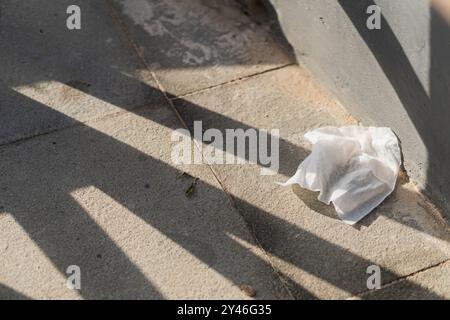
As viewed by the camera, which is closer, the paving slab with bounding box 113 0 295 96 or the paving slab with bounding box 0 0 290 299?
the paving slab with bounding box 0 0 290 299

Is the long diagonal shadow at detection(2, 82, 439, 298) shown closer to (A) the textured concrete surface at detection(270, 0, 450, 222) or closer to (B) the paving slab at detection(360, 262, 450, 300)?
(B) the paving slab at detection(360, 262, 450, 300)

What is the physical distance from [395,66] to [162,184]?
1.51 metres

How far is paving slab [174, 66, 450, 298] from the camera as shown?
3.84 metres

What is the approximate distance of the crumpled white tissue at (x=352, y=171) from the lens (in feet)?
13.5

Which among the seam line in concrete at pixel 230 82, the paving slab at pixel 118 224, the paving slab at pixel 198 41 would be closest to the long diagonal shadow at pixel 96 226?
the paving slab at pixel 118 224

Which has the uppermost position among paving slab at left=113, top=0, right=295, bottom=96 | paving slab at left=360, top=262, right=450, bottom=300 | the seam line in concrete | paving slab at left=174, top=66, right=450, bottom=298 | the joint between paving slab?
paving slab at left=113, top=0, right=295, bottom=96

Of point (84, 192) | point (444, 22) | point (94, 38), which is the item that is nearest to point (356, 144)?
point (444, 22)

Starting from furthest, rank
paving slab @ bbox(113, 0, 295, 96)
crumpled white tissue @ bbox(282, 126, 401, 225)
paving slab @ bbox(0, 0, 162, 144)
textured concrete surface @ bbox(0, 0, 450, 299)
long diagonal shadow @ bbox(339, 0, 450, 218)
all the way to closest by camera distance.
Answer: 1. paving slab @ bbox(113, 0, 295, 96)
2. paving slab @ bbox(0, 0, 162, 144)
3. crumpled white tissue @ bbox(282, 126, 401, 225)
4. textured concrete surface @ bbox(0, 0, 450, 299)
5. long diagonal shadow @ bbox(339, 0, 450, 218)

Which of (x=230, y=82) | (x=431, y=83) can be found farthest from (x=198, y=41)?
(x=431, y=83)

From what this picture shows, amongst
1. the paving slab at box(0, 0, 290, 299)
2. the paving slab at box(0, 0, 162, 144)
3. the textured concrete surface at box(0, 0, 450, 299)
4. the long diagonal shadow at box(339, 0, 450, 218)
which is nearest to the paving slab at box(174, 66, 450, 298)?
the textured concrete surface at box(0, 0, 450, 299)

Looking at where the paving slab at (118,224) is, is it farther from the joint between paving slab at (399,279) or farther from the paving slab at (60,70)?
the joint between paving slab at (399,279)

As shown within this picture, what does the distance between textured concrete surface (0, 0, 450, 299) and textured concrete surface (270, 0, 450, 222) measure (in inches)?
7.3

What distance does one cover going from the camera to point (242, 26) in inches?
210
